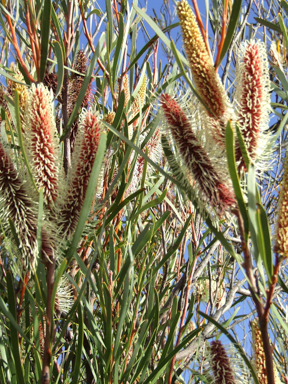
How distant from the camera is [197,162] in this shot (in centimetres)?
62

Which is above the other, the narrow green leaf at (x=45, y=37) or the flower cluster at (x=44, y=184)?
the narrow green leaf at (x=45, y=37)

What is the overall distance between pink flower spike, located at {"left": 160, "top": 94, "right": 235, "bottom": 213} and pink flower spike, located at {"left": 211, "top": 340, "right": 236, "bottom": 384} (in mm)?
246

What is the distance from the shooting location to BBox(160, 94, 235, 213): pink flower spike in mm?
618

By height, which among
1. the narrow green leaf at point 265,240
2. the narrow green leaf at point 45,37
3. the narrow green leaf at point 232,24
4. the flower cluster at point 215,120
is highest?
the narrow green leaf at point 45,37

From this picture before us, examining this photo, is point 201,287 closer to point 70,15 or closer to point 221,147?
point 70,15

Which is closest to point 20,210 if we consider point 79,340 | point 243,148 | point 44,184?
point 44,184

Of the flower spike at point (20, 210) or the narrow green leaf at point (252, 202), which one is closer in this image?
the narrow green leaf at point (252, 202)

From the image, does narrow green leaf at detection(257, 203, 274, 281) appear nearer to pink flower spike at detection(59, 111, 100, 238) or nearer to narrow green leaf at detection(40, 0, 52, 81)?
pink flower spike at detection(59, 111, 100, 238)

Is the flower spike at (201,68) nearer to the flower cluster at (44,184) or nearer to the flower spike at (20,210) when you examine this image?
the flower cluster at (44,184)

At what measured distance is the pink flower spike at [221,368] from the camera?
2.24ft

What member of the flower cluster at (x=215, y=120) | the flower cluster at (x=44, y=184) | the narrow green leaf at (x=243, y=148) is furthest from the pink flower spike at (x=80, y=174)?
the narrow green leaf at (x=243, y=148)

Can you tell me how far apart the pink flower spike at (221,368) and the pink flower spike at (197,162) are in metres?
0.25

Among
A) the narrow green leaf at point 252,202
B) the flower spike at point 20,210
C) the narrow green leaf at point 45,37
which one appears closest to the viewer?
the narrow green leaf at point 252,202

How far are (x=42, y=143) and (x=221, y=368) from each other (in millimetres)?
450
